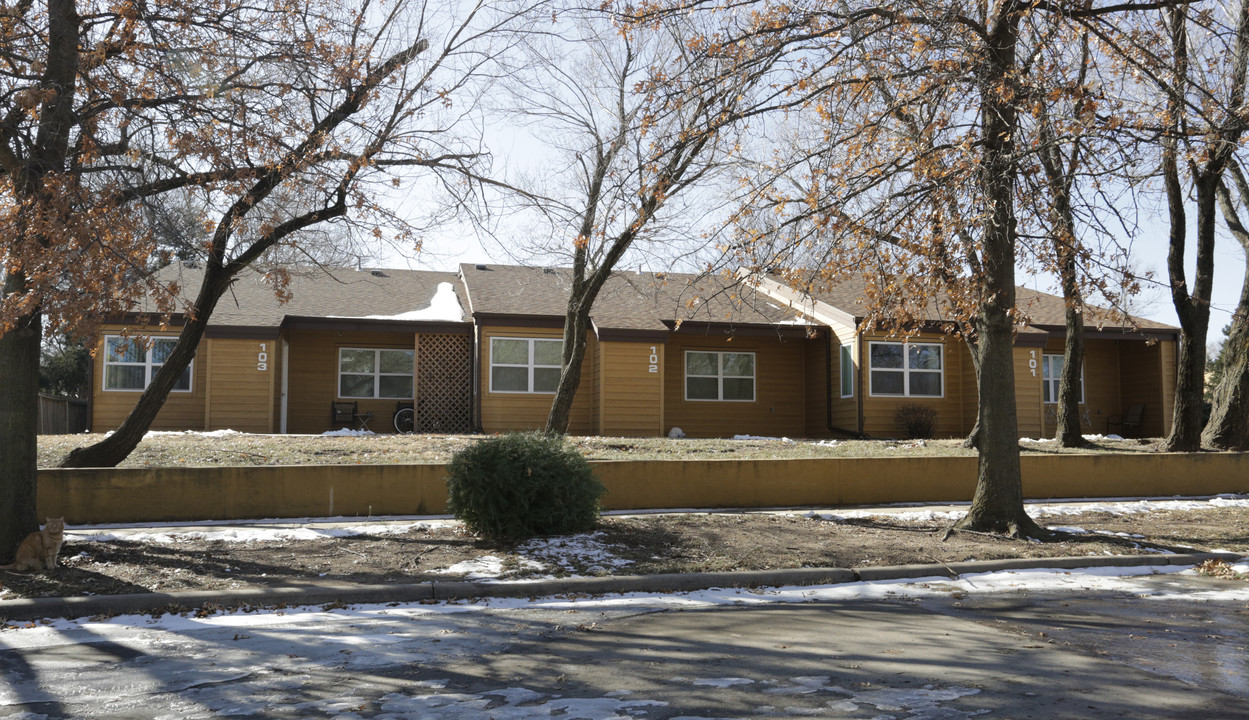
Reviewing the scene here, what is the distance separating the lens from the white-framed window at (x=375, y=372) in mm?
23906

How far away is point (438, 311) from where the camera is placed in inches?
952

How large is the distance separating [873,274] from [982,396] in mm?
2011

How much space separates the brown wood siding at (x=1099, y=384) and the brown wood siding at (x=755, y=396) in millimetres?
8148

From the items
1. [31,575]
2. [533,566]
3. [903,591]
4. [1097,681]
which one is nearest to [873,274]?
[903,591]

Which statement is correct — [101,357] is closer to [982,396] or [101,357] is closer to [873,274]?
[873,274]

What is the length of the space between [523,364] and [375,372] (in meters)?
4.07

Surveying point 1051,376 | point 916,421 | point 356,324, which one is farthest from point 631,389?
point 1051,376

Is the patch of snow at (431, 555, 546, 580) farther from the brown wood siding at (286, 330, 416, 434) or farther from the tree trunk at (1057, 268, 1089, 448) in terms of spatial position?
the brown wood siding at (286, 330, 416, 434)

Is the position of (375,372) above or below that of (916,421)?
above

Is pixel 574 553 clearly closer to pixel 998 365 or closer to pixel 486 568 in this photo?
pixel 486 568

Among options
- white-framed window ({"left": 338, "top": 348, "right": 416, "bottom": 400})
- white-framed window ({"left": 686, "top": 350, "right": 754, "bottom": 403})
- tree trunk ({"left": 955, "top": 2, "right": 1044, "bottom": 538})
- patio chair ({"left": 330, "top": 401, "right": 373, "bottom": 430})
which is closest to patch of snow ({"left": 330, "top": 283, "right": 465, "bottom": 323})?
white-framed window ({"left": 338, "top": 348, "right": 416, "bottom": 400})

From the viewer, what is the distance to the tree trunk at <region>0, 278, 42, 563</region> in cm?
874

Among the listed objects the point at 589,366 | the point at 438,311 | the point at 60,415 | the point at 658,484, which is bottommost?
the point at 658,484

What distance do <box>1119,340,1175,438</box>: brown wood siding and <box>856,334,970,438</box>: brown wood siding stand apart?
19.0 ft
